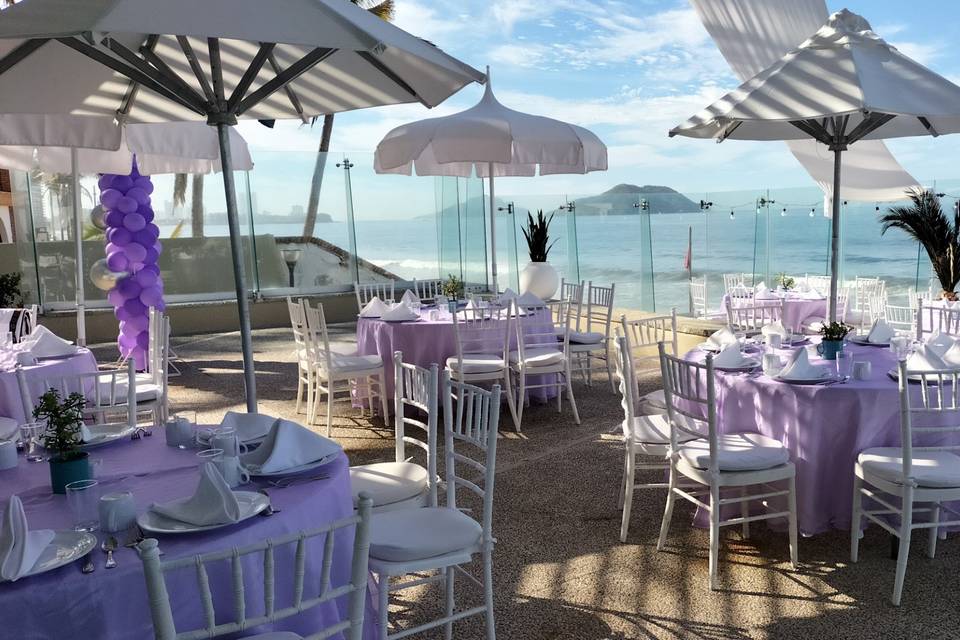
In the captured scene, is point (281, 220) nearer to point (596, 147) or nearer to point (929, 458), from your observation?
point (596, 147)

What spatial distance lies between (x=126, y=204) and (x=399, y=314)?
3319mm

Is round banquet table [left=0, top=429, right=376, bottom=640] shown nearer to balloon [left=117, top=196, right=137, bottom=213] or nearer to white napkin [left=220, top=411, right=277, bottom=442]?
white napkin [left=220, top=411, right=277, bottom=442]

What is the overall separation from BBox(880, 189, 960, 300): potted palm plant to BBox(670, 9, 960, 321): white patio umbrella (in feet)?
9.62

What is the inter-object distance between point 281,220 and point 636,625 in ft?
33.7

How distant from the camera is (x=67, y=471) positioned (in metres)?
2.19

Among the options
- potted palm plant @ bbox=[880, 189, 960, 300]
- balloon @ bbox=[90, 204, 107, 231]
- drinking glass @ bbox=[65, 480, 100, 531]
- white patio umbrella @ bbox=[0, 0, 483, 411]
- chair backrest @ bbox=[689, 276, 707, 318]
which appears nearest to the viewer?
drinking glass @ bbox=[65, 480, 100, 531]

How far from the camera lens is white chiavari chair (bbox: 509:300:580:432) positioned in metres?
5.72

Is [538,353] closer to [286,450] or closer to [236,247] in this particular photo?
[236,247]

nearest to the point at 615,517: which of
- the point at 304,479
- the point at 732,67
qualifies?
the point at 304,479

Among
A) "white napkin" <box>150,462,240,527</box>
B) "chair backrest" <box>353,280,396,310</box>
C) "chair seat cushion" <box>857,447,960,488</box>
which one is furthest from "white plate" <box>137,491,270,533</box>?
"chair backrest" <box>353,280,396,310</box>

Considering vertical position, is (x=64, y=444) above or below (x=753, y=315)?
above

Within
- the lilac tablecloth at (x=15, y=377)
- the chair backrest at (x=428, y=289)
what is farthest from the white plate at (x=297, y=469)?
the chair backrest at (x=428, y=289)

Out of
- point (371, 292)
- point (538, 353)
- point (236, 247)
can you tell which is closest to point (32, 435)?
point (236, 247)

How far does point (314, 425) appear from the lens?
5828 millimetres
